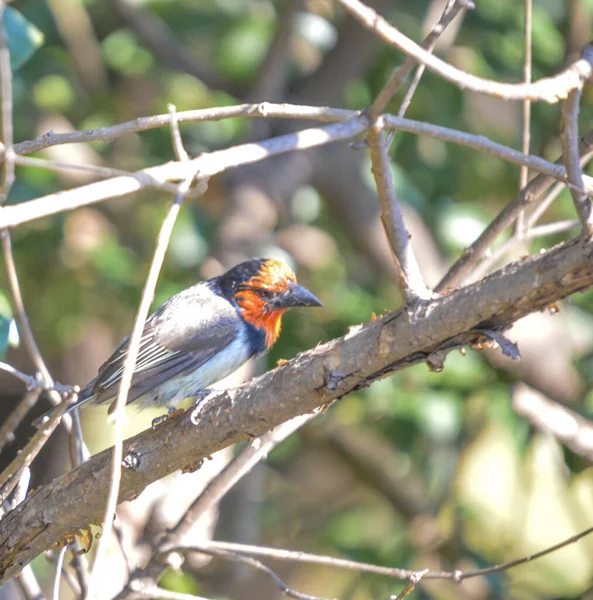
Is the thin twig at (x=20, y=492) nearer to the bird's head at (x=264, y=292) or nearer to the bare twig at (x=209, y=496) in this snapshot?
the bare twig at (x=209, y=496)

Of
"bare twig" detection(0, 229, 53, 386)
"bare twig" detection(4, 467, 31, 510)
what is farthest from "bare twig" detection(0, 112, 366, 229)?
"bare twig" detection(4, 467, 31, 510)

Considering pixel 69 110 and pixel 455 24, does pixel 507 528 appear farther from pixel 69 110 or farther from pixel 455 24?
pixel 69 110

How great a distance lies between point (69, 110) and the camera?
4789 millimetres

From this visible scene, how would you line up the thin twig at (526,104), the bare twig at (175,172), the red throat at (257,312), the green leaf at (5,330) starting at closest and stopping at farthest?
the bare twig at (175,172), the green leaf at (5,330), the thin twig at (526,104), the red throat at (257,312)

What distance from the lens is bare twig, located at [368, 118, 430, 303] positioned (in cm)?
187

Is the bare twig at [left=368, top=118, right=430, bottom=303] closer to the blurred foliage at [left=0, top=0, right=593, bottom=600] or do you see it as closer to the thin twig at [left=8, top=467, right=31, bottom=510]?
the thin twig at [left=8, top=467, right=31, bottom=510]

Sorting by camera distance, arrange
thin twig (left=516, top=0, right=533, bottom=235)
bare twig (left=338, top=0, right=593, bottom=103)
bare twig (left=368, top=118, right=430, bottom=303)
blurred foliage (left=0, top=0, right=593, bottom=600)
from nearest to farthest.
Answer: bare twig (left=338, top=0, right=593, bottom=103) → bare twig (left=368, top=118, right=430, bottom=303) → thin twig (left=516, top=0, right=533, bottom=235) → blurred foliage (left=0, top=0, right=593, bottom=600)

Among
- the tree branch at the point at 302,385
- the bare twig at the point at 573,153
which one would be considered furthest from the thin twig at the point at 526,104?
the tree branch at the point at 302,385

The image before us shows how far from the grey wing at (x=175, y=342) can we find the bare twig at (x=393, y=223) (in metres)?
1.32

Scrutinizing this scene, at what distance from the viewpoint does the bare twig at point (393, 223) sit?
1.87m

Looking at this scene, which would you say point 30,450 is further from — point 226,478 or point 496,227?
point 496,227

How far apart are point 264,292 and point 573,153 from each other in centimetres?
204

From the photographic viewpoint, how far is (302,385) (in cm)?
200

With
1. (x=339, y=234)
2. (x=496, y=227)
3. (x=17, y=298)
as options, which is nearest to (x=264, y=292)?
(x=496, y=227)
